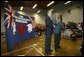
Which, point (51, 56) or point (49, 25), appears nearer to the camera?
point (51, 56)

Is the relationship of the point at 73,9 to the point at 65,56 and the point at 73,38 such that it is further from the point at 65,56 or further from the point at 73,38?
the point at 65,56

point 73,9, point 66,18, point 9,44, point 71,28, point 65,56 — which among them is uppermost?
point 73,9

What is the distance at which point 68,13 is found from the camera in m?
5.51

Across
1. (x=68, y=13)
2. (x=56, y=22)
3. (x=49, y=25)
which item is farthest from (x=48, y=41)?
(x=68, y=13)

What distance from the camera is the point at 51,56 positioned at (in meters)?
2.81

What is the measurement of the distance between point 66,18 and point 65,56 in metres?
2.81

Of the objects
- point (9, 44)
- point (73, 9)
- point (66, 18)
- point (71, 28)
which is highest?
point (73, 9)

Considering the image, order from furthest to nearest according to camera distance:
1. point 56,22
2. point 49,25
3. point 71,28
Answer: point 71,28
point 56,22
point 49,25

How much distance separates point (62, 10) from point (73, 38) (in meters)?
1.19

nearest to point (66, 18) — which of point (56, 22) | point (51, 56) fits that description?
point (56, 22)

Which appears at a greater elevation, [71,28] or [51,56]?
[71,28]

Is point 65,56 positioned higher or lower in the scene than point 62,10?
lower

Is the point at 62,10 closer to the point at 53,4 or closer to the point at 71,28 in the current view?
the point at 53,4

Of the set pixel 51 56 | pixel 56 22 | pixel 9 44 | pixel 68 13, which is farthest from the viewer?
pixel 68 13
